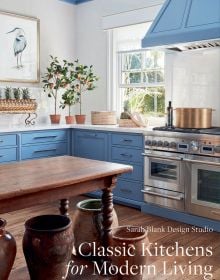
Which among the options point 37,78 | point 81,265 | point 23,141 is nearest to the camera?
point 81,265

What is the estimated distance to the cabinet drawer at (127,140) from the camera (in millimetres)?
4005

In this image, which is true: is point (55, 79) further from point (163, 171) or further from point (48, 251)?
point (48, 251)

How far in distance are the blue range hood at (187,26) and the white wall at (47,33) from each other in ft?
6.05

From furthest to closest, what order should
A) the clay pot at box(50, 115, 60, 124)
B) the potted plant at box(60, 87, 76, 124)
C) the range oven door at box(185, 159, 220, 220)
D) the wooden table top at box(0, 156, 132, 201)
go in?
the clay pot at box(50, 115, 60, 124), the potted plant at box(60, 87, 76, 124), the range oven door at box(185, 159, 220, 220), the wooden table top at box(0, 156, 132, 201)

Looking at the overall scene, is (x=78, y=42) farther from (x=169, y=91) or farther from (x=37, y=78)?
(x=169, y=91)

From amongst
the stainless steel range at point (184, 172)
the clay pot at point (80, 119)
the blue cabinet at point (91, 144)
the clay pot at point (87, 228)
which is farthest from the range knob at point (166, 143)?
the clay pot at point (80, 119)

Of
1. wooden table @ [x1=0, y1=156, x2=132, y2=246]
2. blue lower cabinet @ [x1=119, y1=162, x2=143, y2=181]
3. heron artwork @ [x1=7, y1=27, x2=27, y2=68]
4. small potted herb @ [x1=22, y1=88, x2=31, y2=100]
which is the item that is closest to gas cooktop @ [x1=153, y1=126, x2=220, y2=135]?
blue lower cabinet @ [x1=119, y1=162, x2=143, y2=181]

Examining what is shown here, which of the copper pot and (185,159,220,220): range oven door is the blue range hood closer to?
the copper pot

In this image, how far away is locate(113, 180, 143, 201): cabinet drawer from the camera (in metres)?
4.07

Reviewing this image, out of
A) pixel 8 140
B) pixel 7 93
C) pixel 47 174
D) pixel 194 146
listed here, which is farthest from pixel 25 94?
pixel 47 174

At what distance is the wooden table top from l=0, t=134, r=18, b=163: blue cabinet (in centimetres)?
161

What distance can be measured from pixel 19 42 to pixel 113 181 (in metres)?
3.11

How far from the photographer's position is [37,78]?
5.04m

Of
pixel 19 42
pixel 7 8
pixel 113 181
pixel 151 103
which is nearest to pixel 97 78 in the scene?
pixel 151 103
